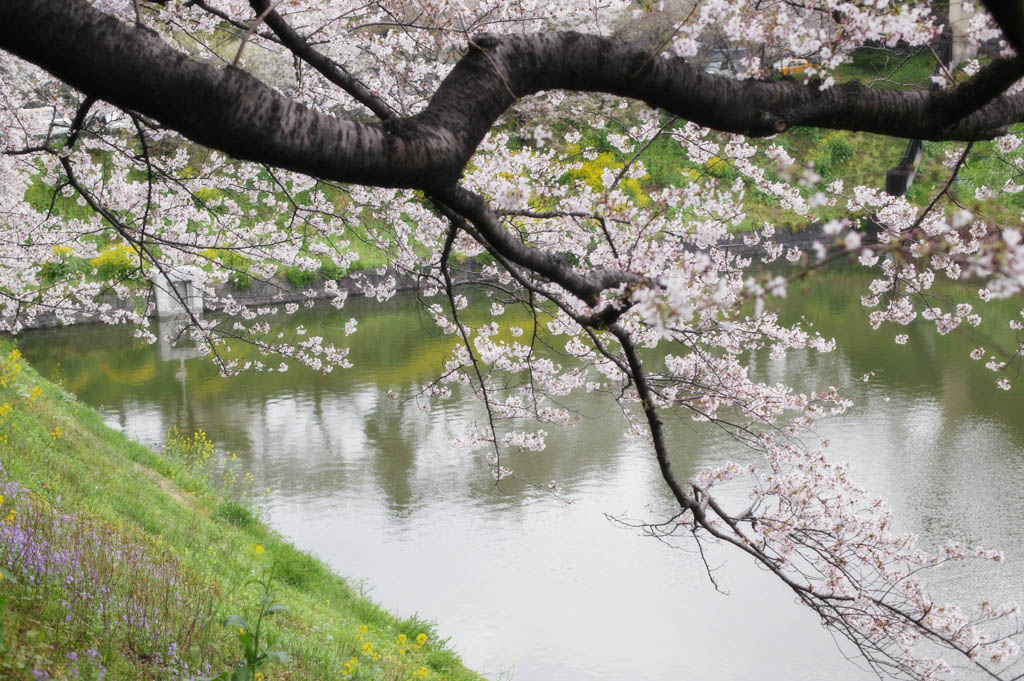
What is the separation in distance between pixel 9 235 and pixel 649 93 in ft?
23.4

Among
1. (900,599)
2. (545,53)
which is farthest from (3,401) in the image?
(900,599)

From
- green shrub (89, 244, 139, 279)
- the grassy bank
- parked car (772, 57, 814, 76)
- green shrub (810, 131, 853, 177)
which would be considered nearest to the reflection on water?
the grassy bank

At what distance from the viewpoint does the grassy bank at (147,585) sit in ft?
7.87

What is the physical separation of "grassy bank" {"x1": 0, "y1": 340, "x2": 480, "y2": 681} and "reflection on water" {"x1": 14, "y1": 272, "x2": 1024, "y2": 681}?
71cm

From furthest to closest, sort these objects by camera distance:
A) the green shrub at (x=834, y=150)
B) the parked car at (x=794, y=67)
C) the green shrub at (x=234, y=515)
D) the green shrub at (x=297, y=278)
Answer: the green shrub at (x=834, y=150) < the green shrub at (x=297, y=278) < the green shrub at (x=234, y=515) < the parked car at (x=794, y=67)

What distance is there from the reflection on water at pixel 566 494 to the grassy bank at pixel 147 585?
2.32 ft

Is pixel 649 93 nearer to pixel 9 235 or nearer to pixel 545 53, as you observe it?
pixel 545 53

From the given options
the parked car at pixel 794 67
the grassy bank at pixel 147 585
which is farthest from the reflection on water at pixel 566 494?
the parked car at pixel 794 67

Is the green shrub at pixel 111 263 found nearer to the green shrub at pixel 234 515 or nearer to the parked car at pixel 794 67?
the green shrub at pixel 234 515

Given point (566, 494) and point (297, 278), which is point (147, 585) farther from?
point (297, 278)

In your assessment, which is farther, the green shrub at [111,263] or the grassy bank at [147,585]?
the green shrub at [111,263]

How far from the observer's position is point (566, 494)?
7387 millimetres

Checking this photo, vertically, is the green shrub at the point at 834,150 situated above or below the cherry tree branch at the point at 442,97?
above

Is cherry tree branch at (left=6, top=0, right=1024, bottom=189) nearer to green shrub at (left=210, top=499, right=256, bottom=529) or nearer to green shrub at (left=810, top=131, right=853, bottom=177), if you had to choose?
green shrub at (left=210, top=499, right=256, bottom=529)
